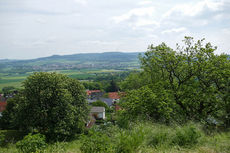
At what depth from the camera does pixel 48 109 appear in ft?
56.1

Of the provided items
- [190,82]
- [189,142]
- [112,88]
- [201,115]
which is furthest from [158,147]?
[112,88]

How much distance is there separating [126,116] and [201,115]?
13.8ft

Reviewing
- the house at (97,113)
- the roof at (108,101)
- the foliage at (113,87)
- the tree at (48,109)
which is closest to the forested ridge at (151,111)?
the tree at (48,109)

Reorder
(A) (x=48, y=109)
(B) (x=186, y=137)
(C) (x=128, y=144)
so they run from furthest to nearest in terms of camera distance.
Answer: (A) (x=48, y=109), (B) (x=186, y=137), (C) (x=128, y=144)

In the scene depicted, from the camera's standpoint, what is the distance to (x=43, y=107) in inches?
669

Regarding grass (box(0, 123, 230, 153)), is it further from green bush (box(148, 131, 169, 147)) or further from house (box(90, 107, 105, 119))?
house (box(90, 107, 105, 119))

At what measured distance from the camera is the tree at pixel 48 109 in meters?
16.6

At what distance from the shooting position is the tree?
16.6 m

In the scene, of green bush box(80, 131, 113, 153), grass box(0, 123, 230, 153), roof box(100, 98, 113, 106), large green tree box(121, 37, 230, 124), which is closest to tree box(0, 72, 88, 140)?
large green tree box(121, 37, 230, 124)

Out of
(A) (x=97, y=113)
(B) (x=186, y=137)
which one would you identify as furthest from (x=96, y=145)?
(A) (x=97, y=113)

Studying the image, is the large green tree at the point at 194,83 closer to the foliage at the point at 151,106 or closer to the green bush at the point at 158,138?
the foliage at the point at 151,106

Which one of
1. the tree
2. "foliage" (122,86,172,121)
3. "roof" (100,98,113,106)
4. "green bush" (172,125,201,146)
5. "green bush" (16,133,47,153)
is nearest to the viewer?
"green bush" (16,133,47,153)

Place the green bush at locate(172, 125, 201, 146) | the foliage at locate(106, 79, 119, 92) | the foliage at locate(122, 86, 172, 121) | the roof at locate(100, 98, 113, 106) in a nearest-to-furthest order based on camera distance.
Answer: the green bush at locate(172, 125, 201, 146), the foliage at locate(122, 86, 172, 121), the roof at locate(100, 98, 113, 106), the foliage at locate(106, 79, 119, 92)

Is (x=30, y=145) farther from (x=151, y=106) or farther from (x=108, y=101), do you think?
(x=108, y=101)
